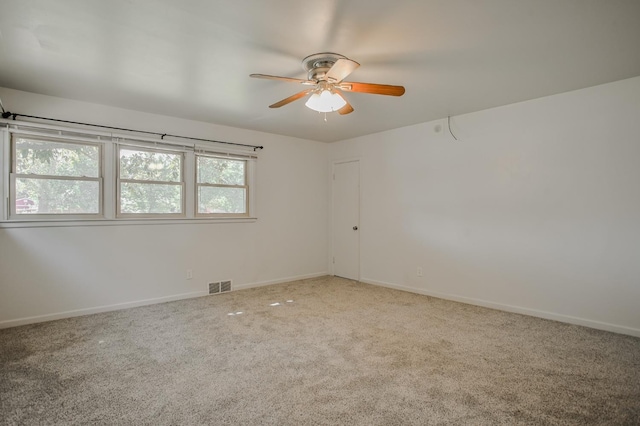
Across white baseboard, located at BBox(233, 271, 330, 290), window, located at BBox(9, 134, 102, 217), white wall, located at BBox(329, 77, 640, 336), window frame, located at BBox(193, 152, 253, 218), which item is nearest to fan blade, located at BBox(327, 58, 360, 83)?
white wall, located at BBox(329, 77, 640, 336)

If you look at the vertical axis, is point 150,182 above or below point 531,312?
above

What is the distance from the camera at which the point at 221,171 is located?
4.71 m

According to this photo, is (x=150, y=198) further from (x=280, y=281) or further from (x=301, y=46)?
(x=301, y=46)

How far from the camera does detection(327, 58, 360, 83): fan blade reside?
2098 millimetres

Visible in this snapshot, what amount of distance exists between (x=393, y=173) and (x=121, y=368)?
3.98 meters

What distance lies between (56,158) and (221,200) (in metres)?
1.90

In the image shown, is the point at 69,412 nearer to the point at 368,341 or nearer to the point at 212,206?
the point at 368,341

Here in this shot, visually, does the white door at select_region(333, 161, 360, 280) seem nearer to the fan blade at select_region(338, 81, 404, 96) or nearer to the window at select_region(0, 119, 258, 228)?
the window at select_region(0, 119, 258, 228)

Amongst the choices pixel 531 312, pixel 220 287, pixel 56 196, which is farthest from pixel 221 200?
pixel 531 312

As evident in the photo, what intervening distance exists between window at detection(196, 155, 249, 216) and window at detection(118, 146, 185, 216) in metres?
0.27

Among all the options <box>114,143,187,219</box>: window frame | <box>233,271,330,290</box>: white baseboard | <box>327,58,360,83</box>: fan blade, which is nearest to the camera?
<box>327,58,360,83</box>: fan blade

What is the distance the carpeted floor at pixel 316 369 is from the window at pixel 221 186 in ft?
4.99

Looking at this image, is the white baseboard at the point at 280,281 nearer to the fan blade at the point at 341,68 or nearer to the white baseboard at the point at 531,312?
the white baseboard at the point at 531,312

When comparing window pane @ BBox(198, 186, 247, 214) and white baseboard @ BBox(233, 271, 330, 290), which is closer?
window pane @ BBox(198, 186, 247, 214)
